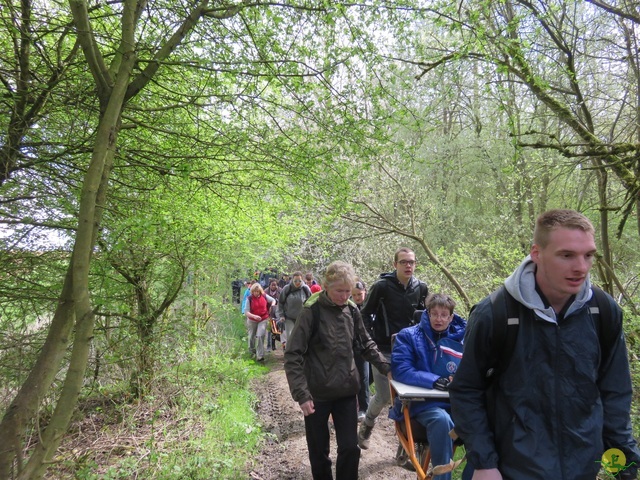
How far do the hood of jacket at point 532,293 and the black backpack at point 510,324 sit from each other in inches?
1.8

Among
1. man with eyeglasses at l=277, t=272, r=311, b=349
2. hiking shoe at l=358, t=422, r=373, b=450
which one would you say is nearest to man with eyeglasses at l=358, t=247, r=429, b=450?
hiking shoe at l=358, t=422, r=373, b=450

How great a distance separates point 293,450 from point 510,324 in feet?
13.5

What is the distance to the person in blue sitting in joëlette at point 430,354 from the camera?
129 inches

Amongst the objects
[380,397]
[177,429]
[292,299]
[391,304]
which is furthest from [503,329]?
[292,299]

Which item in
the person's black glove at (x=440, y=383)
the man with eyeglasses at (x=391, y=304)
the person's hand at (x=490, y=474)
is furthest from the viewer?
the man with eyeglasses at (x=391, y=304)

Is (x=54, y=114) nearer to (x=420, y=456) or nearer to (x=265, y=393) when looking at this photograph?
(x=420, y=456)

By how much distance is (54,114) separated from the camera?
12.5ft

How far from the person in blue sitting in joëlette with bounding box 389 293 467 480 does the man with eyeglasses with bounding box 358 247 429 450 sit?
3.49ft

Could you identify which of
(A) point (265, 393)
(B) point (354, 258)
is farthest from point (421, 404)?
(B) point (354, 258)

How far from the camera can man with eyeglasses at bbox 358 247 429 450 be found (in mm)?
4703

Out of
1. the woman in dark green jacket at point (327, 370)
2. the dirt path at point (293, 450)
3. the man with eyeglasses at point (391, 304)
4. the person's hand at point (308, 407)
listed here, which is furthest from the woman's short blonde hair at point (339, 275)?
the dirt path at point (293, 450)

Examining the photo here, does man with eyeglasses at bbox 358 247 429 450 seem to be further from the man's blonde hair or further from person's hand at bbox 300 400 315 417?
the man's blonde hair

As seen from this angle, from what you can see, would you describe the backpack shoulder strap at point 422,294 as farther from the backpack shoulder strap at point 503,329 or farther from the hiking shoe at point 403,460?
the backpack shoulder strap at point 503,329

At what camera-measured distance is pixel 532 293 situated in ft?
6.00
